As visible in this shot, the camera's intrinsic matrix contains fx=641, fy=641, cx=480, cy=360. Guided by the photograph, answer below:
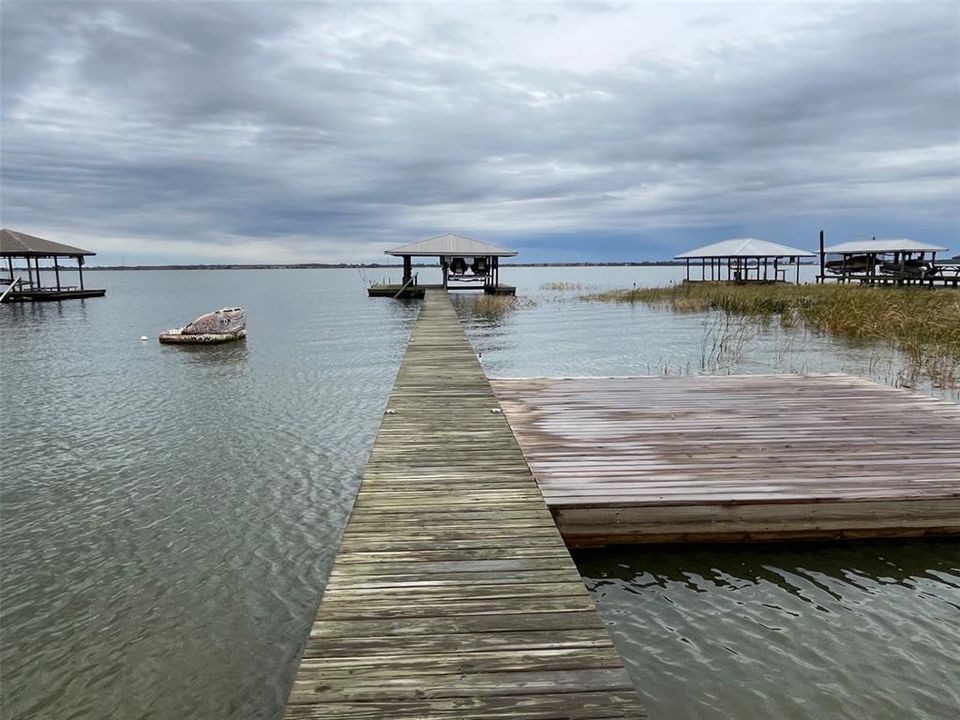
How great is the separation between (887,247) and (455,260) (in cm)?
2491

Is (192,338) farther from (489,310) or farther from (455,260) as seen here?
(455,260)

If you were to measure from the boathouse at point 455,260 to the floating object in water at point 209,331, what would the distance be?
17938 mm

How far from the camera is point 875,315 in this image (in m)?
19.0

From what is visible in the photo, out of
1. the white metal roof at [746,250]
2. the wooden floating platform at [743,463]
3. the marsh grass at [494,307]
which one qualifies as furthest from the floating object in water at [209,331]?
the white metal roof at [746,250]

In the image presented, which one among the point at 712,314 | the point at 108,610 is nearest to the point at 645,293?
the point at 712,314

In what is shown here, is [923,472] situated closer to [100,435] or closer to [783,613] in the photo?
[783,613]

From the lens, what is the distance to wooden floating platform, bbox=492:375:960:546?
193 inches

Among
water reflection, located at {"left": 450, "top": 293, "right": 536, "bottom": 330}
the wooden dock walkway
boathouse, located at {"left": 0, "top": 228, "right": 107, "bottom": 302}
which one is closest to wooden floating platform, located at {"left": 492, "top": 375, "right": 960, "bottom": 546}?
the wooden dock walkway

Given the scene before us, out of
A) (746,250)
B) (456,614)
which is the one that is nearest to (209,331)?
(456,614)

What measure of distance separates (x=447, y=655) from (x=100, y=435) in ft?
26.9

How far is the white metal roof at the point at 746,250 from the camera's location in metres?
38.2

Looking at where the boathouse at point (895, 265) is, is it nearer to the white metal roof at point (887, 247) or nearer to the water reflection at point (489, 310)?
the white metal roof at point (887, 247)

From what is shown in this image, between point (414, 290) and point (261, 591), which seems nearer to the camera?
point (261, 591)

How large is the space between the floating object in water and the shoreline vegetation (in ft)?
58.2
